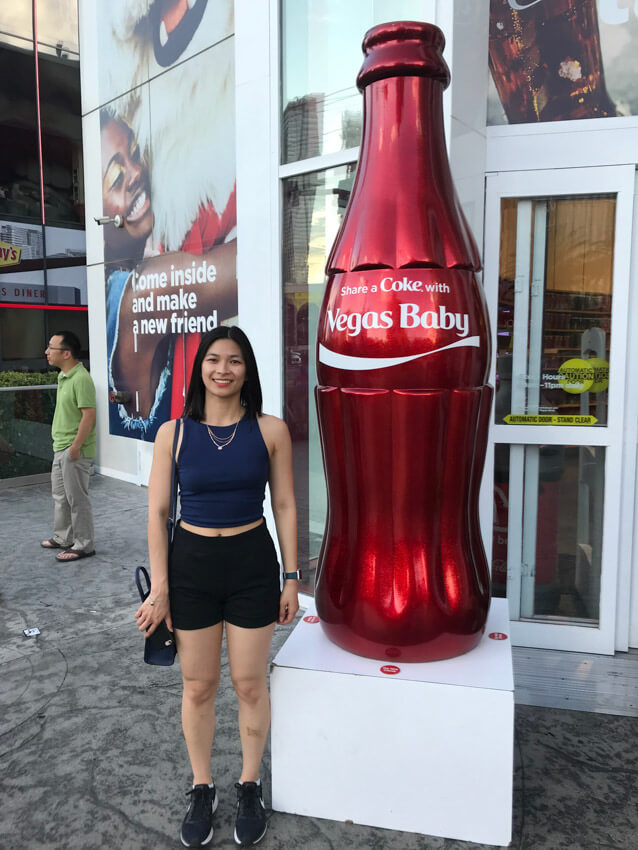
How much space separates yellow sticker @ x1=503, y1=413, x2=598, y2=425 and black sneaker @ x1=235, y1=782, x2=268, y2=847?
2135mm

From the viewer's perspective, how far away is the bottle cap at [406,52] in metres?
2.12

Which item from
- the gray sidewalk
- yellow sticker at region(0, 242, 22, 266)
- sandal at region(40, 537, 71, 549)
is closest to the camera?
the gray sidewalk

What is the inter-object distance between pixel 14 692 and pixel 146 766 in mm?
986

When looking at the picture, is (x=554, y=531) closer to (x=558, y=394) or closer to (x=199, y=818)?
Answer: (x=558, y=394)

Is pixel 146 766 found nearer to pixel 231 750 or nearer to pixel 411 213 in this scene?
pixel 231 750

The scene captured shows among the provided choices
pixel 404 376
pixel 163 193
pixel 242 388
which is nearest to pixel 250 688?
pixel 242 388

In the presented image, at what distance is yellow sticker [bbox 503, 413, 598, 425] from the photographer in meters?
3.44

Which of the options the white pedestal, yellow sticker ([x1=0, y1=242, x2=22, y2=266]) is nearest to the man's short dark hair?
the white pedestal

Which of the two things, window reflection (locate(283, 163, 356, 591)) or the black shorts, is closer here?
the black shorts

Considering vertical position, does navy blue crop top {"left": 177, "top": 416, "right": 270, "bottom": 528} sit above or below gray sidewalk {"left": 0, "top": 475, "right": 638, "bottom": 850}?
above

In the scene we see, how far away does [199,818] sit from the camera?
2.21 metres

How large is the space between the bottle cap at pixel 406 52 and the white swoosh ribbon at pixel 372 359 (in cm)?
86

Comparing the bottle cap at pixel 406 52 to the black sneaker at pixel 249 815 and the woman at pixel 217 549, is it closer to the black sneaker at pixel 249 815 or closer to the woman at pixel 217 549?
the woman at pixel 217 549

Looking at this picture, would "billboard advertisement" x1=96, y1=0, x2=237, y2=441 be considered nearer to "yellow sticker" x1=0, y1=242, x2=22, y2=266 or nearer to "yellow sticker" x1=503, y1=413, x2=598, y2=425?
"yellow sticker" x1=503, y1=413, x2=598, y2=425
